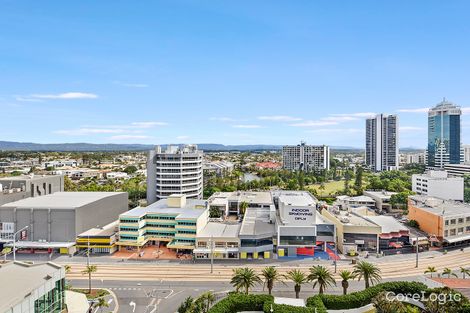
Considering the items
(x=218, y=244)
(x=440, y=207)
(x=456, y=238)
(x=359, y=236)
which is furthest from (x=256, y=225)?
(x=440, y=207)

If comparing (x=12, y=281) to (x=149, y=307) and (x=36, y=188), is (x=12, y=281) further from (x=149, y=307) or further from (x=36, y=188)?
(x=36, y=188)

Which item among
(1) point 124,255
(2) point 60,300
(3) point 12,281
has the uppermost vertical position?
(3) point 12,281

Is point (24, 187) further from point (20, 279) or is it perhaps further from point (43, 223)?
point (20, 279)

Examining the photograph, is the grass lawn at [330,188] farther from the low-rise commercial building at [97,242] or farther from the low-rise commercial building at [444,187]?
the low-rise commercial building at [97,242]

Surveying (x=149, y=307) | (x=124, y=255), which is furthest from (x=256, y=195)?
(x=149, y=307)

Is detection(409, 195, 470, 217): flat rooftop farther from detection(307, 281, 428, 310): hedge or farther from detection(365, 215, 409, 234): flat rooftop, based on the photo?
detection(307, 281, 428, 310): hedge
